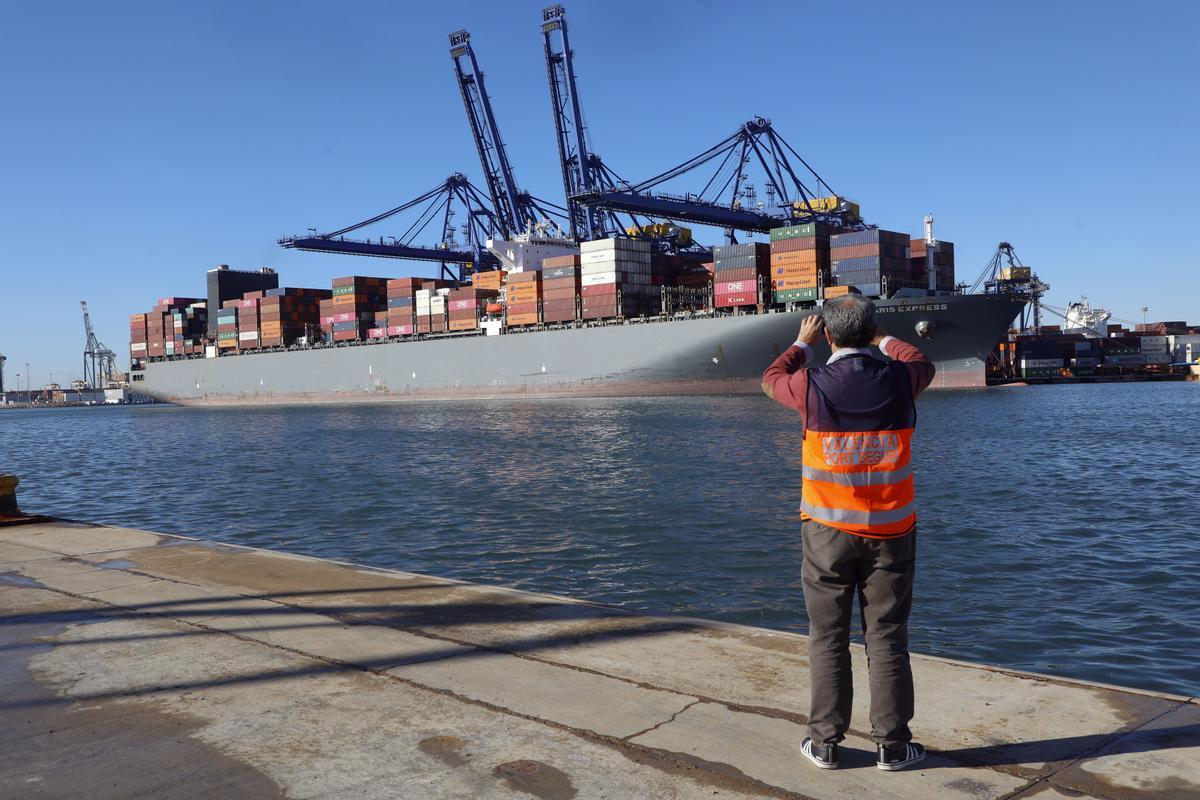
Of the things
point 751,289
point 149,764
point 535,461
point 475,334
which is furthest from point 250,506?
point 475,334

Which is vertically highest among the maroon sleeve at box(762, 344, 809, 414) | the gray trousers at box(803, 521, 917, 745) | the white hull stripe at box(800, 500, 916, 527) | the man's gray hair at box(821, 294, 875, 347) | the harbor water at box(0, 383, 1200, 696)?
the man's gray hair at box(821, 294, 875, 347)

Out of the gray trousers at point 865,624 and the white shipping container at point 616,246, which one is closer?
the gray trousers at point 865,624

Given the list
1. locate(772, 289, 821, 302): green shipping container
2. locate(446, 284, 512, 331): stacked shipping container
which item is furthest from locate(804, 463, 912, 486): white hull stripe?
locate(446, 284, 512, 331): stacked shipping container

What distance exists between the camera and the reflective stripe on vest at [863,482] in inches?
124

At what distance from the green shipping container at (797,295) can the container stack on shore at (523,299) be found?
1746cm

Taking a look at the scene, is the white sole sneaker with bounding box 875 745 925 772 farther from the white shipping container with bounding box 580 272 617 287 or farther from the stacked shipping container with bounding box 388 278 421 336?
the stacked shipping container with bounding box 388 278 421 336

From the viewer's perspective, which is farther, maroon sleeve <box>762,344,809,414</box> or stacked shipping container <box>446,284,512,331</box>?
stacked shipping container <box>446,284,512,331</box>

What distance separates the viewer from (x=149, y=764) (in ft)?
10.4

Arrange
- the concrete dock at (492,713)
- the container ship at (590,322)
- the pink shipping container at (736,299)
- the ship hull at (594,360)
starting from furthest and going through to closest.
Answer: the pink shipping container at (736,299) < the container ship at (590,322) < the ship hull at (594,360) < the concrete dock at (492,713)

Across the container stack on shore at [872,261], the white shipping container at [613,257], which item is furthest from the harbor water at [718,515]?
the white shipping container at [613,257]

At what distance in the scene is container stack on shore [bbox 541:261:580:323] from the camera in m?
56.0

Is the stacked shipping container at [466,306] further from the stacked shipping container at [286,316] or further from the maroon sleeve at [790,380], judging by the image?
the maroon sleeve at [790,380]

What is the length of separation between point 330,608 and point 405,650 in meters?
1.24

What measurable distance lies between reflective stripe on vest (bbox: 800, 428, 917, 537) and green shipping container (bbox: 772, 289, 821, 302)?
44926mm
